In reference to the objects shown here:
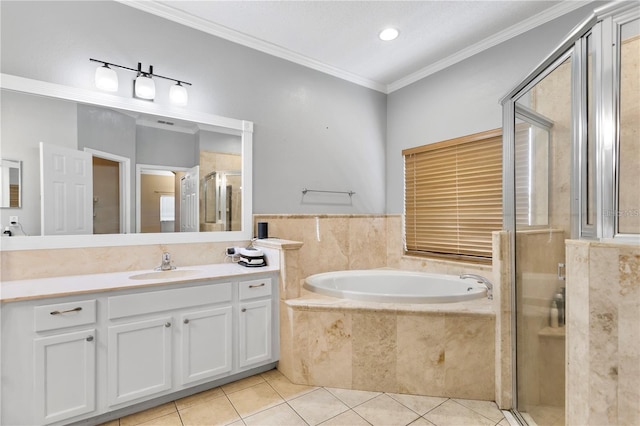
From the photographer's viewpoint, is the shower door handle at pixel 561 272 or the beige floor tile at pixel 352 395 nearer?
the shower door handle at pixel 561 272

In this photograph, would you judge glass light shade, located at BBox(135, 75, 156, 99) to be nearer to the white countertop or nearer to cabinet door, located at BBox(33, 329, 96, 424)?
the white countertop

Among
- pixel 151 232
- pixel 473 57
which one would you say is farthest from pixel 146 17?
pixel 473 57

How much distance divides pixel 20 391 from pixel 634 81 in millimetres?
3176

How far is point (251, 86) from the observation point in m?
2.75

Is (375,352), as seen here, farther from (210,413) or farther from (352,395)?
(210,413)

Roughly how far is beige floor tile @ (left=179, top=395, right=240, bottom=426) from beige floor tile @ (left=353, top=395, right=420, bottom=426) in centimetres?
77

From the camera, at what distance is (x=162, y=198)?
229cm

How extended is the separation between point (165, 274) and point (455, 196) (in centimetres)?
264

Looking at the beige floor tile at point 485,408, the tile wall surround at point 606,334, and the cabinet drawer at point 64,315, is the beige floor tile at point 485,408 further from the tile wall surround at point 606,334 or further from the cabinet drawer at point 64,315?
the cabinet drawer at point 64,315

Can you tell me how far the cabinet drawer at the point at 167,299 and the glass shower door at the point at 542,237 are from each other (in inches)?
73.9

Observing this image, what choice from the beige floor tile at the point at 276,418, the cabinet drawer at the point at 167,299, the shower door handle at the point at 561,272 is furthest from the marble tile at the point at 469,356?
the cabinet drawer at the point at 167,299

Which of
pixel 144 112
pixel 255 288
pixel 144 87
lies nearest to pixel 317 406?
pixel 255 288

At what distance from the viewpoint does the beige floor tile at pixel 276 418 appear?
175 cm

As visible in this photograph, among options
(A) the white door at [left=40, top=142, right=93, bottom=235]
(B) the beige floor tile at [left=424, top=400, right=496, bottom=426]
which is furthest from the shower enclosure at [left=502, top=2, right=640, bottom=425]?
(A) the white door at [left=40, top=142, right=93, bottom=235]
